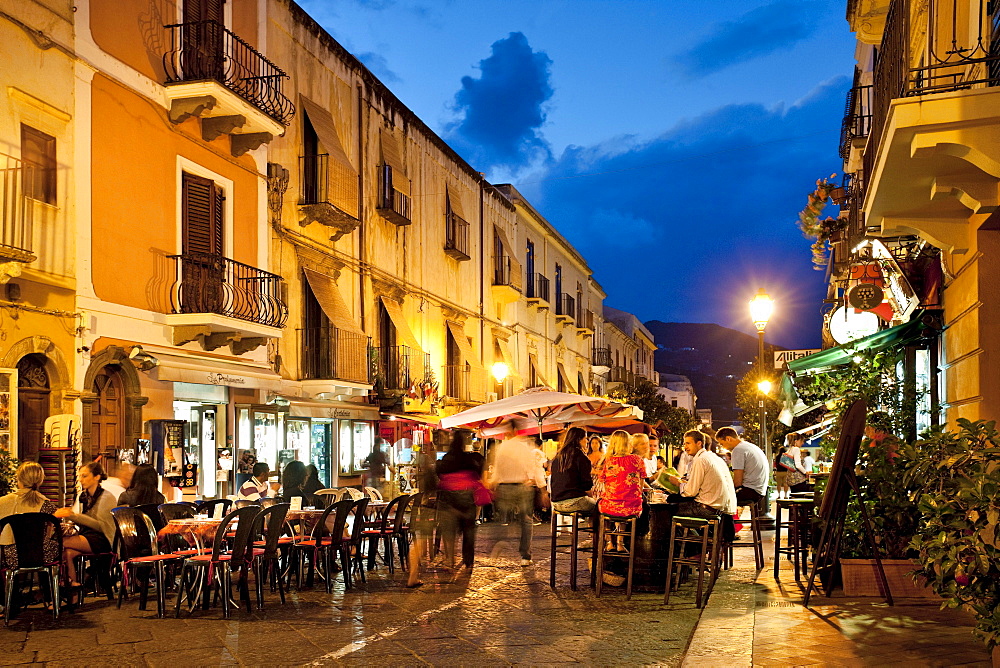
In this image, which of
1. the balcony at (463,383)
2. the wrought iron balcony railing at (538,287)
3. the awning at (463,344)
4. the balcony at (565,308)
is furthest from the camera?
the balcony at (565,308)

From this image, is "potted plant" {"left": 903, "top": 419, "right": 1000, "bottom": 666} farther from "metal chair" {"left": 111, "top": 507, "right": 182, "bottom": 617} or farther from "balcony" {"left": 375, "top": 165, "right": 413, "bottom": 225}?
"balcony" {"left": 375, "top": 165, "right": 413, "bottom": 225}

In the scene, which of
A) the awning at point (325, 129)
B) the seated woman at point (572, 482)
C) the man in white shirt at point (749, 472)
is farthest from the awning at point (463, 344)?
the seated woman at point (572, 482)

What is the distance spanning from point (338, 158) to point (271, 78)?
9.75ft

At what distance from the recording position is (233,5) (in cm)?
1627

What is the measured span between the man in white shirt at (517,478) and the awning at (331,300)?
282 inches

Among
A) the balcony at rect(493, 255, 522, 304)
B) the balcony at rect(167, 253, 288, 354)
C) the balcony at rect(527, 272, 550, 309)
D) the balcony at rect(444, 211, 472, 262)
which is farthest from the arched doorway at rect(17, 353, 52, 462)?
the balcony at rect(527, 272, 550, 309)

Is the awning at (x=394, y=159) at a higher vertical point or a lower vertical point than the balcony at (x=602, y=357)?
higher

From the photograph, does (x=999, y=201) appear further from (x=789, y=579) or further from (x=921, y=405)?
(x=789, y=579)

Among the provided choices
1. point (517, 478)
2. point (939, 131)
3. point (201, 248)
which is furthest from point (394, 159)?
point (939, 131)

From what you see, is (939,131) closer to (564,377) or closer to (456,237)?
(456,237)

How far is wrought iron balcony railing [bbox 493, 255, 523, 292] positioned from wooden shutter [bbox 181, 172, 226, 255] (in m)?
16.7

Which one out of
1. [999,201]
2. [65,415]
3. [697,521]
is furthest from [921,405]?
[65,415]

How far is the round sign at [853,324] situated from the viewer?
1246cm

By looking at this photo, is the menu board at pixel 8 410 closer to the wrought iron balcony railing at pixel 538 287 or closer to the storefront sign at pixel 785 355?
the storefront sign at pixel 785 355
